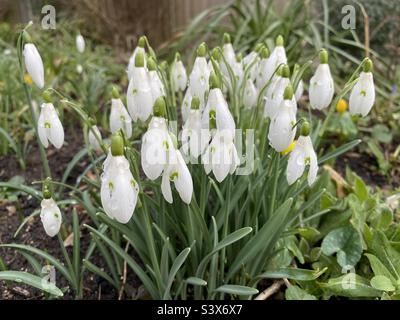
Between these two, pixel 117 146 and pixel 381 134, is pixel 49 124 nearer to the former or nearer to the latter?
pixel 117 146

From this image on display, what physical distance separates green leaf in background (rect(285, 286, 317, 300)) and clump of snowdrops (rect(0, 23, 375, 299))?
0.37 ft

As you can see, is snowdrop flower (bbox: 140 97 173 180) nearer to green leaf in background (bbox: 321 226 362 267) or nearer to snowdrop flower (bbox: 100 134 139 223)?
snowdrop flower (bbox: 100 134 139 223)

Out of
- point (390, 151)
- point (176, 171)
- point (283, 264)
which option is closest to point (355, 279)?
point (283, 264)

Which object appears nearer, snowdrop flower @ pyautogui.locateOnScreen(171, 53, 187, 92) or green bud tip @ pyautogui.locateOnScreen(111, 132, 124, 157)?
green bud tip @ pyautogui.locateOnScreen(111, 132, 124, 157)

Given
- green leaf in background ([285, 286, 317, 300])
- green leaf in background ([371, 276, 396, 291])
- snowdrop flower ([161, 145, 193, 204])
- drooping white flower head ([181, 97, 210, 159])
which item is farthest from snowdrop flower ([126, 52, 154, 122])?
green leaf in background ([371, 276, 396, 291])

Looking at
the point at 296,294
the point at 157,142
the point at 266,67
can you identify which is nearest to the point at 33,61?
the point at 157,142

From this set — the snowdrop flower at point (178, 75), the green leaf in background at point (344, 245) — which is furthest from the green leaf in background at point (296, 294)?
the snowdrop flower at point (178, 75)

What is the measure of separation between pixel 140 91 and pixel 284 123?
41cm

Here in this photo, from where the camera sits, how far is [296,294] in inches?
61.8

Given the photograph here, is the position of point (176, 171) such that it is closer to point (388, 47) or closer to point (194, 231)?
point (194, 231)

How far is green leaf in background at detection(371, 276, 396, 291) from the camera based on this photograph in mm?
1459

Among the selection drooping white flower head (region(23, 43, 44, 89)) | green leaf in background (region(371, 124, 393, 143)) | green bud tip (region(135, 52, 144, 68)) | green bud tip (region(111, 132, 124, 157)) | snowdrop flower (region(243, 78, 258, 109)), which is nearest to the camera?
green bud tip (region(111, 132, 124, 157))

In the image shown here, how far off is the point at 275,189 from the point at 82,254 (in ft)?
2.70

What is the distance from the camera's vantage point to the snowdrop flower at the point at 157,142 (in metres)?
1.10
